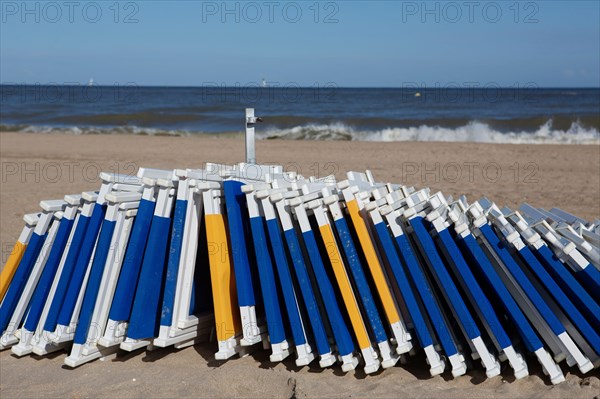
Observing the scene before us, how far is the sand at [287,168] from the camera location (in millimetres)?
4035

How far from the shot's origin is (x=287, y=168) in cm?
1412

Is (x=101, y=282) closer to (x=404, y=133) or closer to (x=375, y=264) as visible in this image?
(x=375, y=264)

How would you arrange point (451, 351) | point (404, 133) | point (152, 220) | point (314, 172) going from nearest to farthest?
point (451, 351)
point (152, 220)
point (314, 172)
point (404, 133)

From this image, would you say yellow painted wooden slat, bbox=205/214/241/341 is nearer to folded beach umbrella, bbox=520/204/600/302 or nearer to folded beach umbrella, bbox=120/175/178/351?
folded beach umbrella, bbox=120/175/178/351

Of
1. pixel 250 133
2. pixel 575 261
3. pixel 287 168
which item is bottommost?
pixel 575 261

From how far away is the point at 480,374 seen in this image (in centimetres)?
414

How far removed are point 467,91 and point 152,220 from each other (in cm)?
6367

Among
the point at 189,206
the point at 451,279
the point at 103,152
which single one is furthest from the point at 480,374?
the point at 103,152

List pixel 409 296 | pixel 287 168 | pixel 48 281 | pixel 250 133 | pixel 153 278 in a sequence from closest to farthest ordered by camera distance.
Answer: pixel 409 296
pixel 153 278
pixel 48 281
pixel 250 133
pixel 287 168

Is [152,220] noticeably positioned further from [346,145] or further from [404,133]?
[404,133]

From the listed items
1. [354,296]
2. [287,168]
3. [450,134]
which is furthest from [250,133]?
[450,134]

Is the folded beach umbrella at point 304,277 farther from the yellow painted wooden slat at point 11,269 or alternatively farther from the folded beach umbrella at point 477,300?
the yellow painted wooden slat at point 11,269

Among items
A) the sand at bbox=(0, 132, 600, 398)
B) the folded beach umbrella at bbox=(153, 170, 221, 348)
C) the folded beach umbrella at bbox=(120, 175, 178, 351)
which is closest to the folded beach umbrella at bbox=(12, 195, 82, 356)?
the sand at bbox=(0, 132, 600, 398)

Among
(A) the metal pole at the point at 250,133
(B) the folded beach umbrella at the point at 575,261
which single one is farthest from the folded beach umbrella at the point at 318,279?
(A) the metal pole at the point at 250,133
